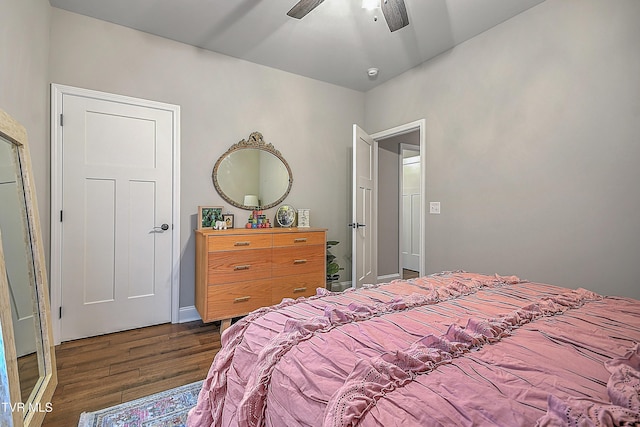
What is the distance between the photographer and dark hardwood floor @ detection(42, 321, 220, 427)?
68.7 inches

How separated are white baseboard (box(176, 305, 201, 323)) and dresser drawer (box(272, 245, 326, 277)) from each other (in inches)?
35.8

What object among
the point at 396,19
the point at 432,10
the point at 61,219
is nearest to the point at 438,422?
the point at 396,19

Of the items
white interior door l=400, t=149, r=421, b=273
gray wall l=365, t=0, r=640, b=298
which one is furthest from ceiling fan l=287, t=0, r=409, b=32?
white interior door l=400, t=149, r=421, b=273

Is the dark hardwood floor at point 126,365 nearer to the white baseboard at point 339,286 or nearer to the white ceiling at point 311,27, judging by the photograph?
the white baseboard at point 339,286

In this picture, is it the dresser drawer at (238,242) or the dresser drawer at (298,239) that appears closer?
the dresser drawer at (238,242)

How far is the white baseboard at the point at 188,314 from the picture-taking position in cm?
298

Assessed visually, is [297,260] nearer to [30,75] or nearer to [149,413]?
[149,413]

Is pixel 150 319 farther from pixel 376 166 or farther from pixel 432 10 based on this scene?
pixel 432 10

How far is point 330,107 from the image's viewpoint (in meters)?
3.94

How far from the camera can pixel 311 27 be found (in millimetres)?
2727

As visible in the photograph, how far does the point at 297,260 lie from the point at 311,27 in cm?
215

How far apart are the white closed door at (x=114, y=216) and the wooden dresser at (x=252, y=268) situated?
0.42 m

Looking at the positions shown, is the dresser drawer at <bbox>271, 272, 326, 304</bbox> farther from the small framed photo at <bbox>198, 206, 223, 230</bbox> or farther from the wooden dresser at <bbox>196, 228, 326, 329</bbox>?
the small framed photo at <bbox>198, 206, 223, 230</bbox>

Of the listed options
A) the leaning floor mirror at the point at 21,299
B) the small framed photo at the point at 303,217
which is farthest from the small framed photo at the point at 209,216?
the leaning floor mirror at the point at 21,299
